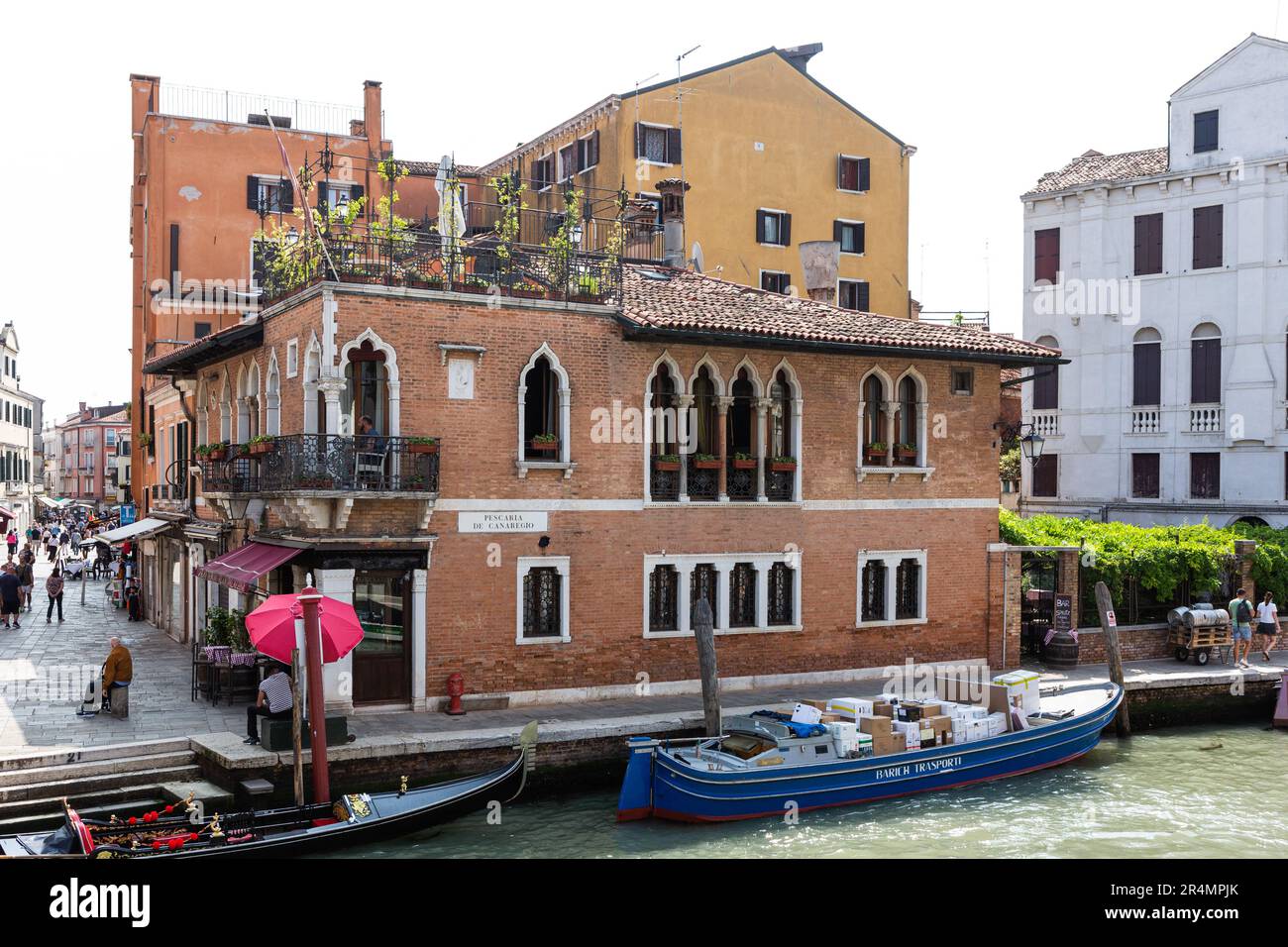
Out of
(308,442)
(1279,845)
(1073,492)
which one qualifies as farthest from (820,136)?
(1279,845)

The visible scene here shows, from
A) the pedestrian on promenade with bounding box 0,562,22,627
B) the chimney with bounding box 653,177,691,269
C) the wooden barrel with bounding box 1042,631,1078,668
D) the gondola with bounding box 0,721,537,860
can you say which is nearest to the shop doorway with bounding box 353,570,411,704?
the gondola with bounding box 0,721,537,860

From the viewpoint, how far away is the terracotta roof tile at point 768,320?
19.2m

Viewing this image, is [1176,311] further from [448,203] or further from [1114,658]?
[448,203]

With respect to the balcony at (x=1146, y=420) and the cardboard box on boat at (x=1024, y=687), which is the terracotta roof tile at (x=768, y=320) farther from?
the balcony at (x=1146, y=420)

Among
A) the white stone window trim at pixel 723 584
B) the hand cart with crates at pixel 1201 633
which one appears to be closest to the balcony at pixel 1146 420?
the hand cart with crates at pixel 1201 633

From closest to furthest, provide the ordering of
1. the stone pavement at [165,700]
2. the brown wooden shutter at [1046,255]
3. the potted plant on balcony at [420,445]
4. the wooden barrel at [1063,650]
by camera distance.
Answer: the stone pavement at [165,700], the potted plant on balcony at [420,445], the wooden barrel at [1063,650], the brown wooden shutter at [1046,255]

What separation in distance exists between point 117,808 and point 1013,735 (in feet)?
39.2

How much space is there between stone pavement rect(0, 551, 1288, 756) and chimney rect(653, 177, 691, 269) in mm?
9559

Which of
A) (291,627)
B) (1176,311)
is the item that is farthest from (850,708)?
(1176,311)

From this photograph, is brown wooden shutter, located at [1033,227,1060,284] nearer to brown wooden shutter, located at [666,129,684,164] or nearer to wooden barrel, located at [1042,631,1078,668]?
brown wooden shutter, located at [666,129,684,164]

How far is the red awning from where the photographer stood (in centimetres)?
1712

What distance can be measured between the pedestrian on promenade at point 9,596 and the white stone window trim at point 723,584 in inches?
665

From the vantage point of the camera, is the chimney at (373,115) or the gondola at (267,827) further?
the chimney at (373,115)
